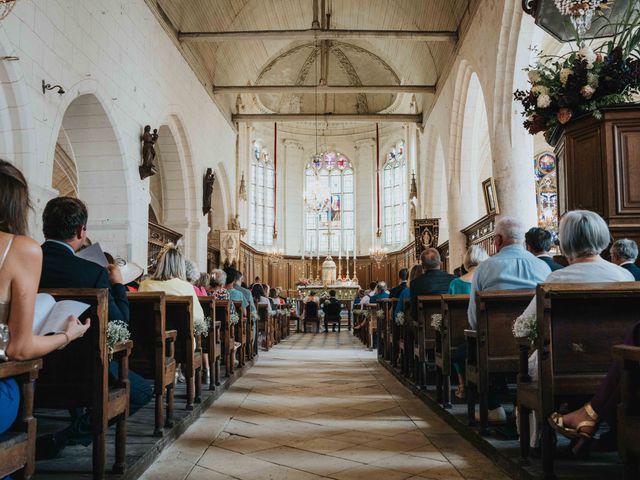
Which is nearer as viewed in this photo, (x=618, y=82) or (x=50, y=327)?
(x=50, y=327)

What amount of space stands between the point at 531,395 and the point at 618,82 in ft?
9.70

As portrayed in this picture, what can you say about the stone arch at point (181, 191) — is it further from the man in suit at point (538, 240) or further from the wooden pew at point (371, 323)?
the man in suit at point (538, 240)

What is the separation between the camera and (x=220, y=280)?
276 inches

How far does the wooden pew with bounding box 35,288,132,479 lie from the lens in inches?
97.7

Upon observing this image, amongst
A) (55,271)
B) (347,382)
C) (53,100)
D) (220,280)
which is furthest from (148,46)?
(55,271)

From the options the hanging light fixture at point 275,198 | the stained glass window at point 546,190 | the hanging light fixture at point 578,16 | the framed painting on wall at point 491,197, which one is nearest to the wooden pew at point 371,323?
the framed painting on wall at point 491,197

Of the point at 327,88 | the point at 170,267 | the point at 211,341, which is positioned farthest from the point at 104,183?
the point at 327,88

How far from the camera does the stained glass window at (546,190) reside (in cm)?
1725

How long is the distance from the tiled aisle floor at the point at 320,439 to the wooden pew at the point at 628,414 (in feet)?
3.45

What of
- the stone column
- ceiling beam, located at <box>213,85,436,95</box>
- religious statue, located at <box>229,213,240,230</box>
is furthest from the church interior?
the stone column

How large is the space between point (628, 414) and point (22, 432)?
5.79 feet

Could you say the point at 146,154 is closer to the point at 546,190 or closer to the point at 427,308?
the point at 427,308

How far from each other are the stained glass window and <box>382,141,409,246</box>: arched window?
459 centimetres

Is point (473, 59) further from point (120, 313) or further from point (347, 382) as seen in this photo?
point (120, 313)
